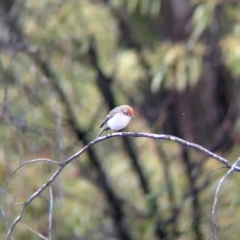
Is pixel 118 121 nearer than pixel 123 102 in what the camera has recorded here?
Yes

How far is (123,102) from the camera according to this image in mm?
7957

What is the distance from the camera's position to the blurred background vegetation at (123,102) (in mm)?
6426

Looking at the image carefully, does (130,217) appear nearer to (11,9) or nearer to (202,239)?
(202,239)

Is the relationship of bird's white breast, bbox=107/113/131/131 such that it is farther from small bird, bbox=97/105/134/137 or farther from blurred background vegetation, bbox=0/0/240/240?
blurred background vegetation, bbox=0/0/240/240

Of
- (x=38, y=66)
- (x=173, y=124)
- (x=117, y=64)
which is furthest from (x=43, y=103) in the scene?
(x=173, y=124)

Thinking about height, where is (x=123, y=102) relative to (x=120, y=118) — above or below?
above

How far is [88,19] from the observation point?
261 inches

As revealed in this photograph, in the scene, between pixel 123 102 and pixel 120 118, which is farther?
pixel 123 102

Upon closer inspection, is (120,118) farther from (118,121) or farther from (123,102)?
(123,102)

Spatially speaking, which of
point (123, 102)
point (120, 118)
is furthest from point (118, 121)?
point (123, 102)

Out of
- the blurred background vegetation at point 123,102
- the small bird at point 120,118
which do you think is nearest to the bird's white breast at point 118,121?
the small bird at point 120,118

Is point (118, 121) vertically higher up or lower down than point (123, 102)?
lower down

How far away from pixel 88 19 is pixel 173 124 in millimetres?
1814

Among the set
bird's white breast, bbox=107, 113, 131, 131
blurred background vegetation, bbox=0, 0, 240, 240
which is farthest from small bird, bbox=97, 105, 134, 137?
blurred background vegetation, bbox=0, 0, 240, 240
